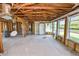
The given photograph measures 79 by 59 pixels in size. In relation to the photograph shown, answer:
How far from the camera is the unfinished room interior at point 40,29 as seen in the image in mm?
4605

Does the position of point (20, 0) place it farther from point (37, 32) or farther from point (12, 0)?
point (37, 32)

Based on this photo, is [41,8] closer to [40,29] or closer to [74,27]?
[74,27]

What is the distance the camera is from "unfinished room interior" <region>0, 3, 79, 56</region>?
15.1 feet

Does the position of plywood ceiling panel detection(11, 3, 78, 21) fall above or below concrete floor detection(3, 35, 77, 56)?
above

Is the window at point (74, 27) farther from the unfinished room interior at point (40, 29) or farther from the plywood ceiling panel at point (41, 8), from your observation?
the plywood ceiling panel at point (41, 8)

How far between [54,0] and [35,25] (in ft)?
50.8

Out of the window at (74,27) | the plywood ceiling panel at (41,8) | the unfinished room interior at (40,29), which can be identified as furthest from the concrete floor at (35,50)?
the plywood ceiling panel at (41,8)

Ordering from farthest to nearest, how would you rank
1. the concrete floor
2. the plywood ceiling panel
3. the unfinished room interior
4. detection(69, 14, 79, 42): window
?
detection(69, 14, 79, 42): window, the concrete floor, the unfinished room interior, the plywood ceiling panel

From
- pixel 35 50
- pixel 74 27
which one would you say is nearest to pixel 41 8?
pixel 35 50

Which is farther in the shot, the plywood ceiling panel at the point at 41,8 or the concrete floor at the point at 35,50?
the concrete floor at the point at 35,50

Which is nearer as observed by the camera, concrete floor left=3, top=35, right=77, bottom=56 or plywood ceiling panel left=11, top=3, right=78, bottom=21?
plywood ceiling panel left=11, top=3, right=78, bottom=21

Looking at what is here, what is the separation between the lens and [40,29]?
1625cm

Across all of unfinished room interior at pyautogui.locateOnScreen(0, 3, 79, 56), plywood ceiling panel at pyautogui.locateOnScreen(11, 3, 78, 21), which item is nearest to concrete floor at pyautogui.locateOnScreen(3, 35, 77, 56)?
unfinished room interior at pyautogui.locateOnScreen(0, 3, 79, 56)

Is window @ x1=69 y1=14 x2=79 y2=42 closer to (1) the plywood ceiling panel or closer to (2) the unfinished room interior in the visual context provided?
(2) the unfinished room interior
